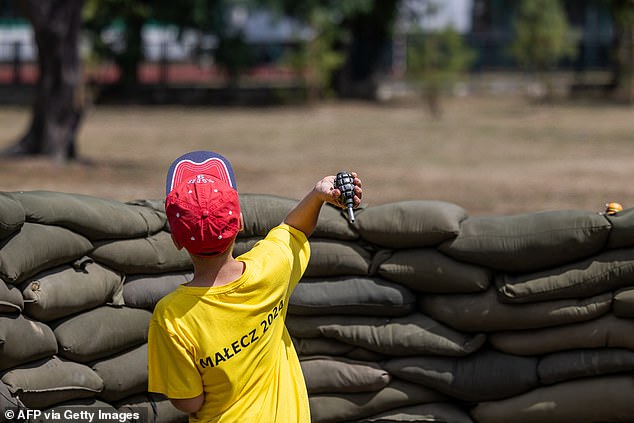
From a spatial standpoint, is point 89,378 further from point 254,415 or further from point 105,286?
point 254,415

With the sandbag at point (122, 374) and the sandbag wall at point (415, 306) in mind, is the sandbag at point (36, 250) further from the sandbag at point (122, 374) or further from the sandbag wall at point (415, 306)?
the sandbag at point (122, 374)

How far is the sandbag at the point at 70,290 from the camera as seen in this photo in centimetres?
393

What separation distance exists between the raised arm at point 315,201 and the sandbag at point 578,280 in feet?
4.90

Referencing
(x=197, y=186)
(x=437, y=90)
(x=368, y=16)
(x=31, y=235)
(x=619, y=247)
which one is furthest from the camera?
(x=368, y=16)

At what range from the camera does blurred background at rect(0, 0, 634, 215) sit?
14.9 m

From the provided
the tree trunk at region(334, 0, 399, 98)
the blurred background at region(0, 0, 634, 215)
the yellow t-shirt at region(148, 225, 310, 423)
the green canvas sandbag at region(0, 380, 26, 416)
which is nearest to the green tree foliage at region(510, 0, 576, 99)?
the blurred background at region(0, 0, 634, 215)

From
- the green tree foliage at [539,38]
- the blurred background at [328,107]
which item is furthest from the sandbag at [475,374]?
the green tree foliage at [539,38]

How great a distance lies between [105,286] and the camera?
4207mm

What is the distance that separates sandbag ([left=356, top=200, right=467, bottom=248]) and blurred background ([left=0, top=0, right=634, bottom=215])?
755cm

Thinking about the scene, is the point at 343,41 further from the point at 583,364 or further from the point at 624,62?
the point at 583,364

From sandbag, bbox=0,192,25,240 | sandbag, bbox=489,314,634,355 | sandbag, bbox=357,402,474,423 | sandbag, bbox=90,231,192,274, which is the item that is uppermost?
sandbag, bbox=0,192,25,240

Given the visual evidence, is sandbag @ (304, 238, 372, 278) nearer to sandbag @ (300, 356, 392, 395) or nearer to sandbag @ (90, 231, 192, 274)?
sandbag @ (300, 356, 392, 395)

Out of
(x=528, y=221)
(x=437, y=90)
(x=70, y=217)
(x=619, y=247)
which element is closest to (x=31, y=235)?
(x=70, y=217)

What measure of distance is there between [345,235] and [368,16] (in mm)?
29858
